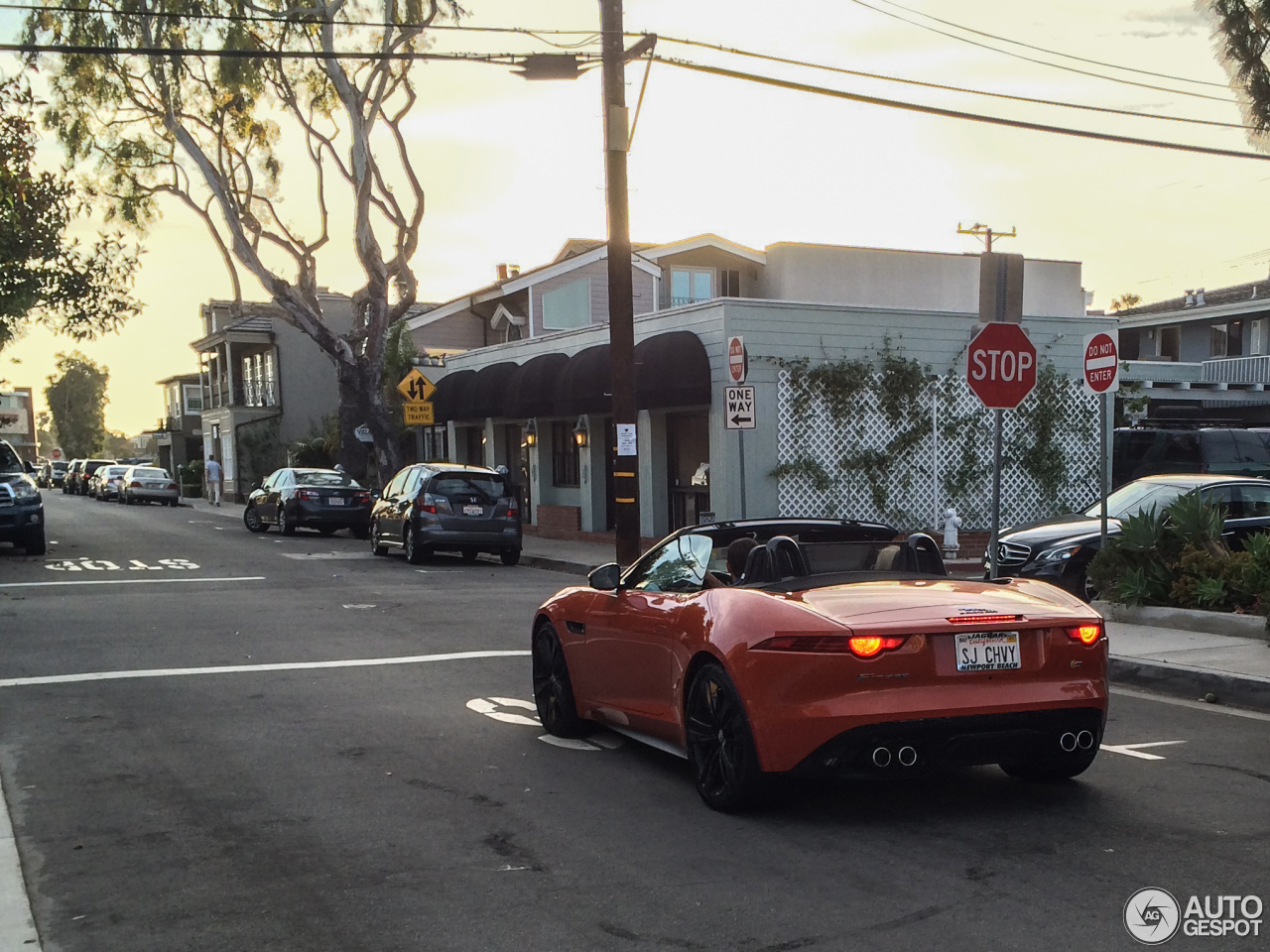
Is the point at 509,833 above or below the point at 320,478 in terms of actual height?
below

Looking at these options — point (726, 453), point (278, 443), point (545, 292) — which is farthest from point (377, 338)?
point (278, 443)

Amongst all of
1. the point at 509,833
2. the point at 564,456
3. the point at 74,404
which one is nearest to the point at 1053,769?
the point at 509,833

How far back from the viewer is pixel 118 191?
34.6m

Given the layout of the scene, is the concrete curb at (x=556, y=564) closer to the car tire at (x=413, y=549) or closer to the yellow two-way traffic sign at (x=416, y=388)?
the car tire at (x=413, y=549)

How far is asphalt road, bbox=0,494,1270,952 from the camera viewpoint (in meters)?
4.49

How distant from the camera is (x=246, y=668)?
10.3 meters

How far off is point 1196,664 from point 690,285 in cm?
2522

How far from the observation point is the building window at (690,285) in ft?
110

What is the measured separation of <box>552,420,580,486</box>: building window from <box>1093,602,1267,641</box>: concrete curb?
15.4 m

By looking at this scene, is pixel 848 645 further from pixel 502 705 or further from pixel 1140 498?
pixel 1140 498

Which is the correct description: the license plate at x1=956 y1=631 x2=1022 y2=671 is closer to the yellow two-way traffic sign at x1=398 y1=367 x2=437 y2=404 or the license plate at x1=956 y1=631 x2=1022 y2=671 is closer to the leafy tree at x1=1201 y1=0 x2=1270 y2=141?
the leafy tree at x1=1201 y1=0 x2=1270 y2=141

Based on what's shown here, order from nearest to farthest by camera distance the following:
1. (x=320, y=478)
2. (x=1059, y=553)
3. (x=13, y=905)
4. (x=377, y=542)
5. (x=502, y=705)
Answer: (x=13, y=905), (x=502, y=705), (x=1059, y=553), (x=377, y=542), (x=320, y=478)

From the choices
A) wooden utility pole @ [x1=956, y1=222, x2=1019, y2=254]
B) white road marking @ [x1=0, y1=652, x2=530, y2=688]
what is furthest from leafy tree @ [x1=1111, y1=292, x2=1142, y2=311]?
white road marking @ [x1=0, y1=652, x2=530, y2=688]

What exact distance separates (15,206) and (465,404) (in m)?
10.7
